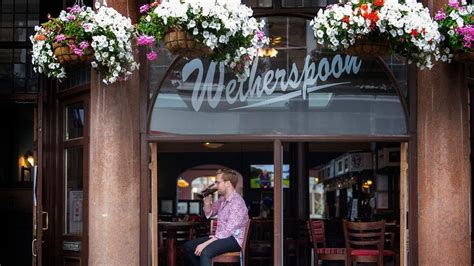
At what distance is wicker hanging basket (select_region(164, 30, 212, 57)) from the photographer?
7.93 meters

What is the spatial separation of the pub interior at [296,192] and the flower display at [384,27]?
95.1 inches

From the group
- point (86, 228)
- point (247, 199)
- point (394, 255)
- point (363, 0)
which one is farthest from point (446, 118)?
point (247, 199)

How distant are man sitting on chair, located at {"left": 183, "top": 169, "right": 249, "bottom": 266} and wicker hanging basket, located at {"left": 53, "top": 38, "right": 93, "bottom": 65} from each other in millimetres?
2620

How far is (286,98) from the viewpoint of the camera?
9.33m

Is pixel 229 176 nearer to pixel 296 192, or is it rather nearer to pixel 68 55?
pixel 68 55

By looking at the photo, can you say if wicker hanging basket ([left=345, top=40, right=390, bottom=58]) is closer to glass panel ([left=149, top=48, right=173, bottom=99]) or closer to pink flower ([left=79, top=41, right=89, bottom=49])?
glass panel ([left=149, top=48, right=173, bottom=99])

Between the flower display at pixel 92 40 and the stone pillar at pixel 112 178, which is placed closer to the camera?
the flower display at pixel 92 40

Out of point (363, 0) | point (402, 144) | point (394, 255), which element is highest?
point (363, 0)

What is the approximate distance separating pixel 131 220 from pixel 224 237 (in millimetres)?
1401

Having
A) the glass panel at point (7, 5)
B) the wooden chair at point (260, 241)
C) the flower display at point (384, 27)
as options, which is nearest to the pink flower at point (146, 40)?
the flower display at point (384, 27)

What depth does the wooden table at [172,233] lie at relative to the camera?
461 inches

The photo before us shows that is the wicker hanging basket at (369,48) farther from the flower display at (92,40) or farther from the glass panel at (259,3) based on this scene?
the flower display at (92,40)

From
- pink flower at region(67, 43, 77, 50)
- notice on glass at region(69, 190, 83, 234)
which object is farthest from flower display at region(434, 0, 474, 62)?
notice on glass at region(69, 190, 83, 234)

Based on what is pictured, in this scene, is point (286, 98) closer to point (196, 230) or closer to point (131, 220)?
point (131, 220)
